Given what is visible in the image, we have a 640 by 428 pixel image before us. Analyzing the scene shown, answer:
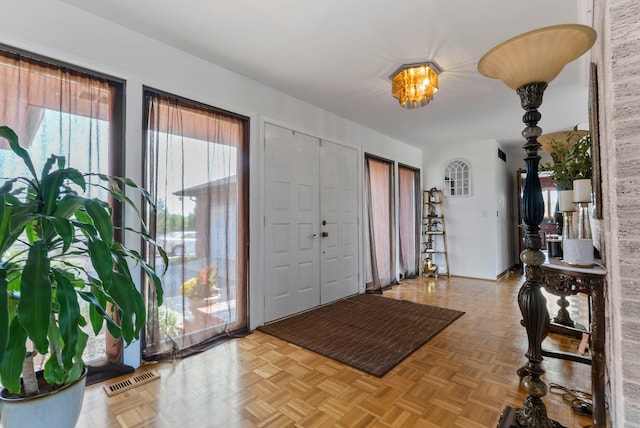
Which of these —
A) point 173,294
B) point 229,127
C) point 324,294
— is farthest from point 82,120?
point 324,294

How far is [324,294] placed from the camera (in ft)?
12.6

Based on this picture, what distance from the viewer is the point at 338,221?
411 centimetres

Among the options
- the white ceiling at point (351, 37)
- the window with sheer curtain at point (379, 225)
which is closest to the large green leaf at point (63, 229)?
the white ceiling at point (351, 37)

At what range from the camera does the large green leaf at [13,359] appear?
985 millimetres

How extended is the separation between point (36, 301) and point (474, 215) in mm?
6038

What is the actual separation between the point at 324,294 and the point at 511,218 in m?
5.05

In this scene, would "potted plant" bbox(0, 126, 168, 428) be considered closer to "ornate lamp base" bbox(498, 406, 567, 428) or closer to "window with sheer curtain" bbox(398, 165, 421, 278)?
"ornate lamp base" bbox(498, 406, 567, 428)

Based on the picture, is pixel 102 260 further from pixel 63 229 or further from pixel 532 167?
pixel 532 167

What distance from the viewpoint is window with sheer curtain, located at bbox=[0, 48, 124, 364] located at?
5.95 feet

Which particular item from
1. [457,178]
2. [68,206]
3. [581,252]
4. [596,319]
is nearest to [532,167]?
[581,252]

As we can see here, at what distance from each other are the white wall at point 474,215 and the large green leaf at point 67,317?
5892mm

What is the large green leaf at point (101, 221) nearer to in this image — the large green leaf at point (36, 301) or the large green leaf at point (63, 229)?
the large green leaf at point (63, 229)

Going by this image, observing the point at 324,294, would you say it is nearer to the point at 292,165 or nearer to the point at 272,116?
the point at 292,165

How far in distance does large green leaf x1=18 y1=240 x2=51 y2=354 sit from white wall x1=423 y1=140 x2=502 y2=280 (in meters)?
5.98
